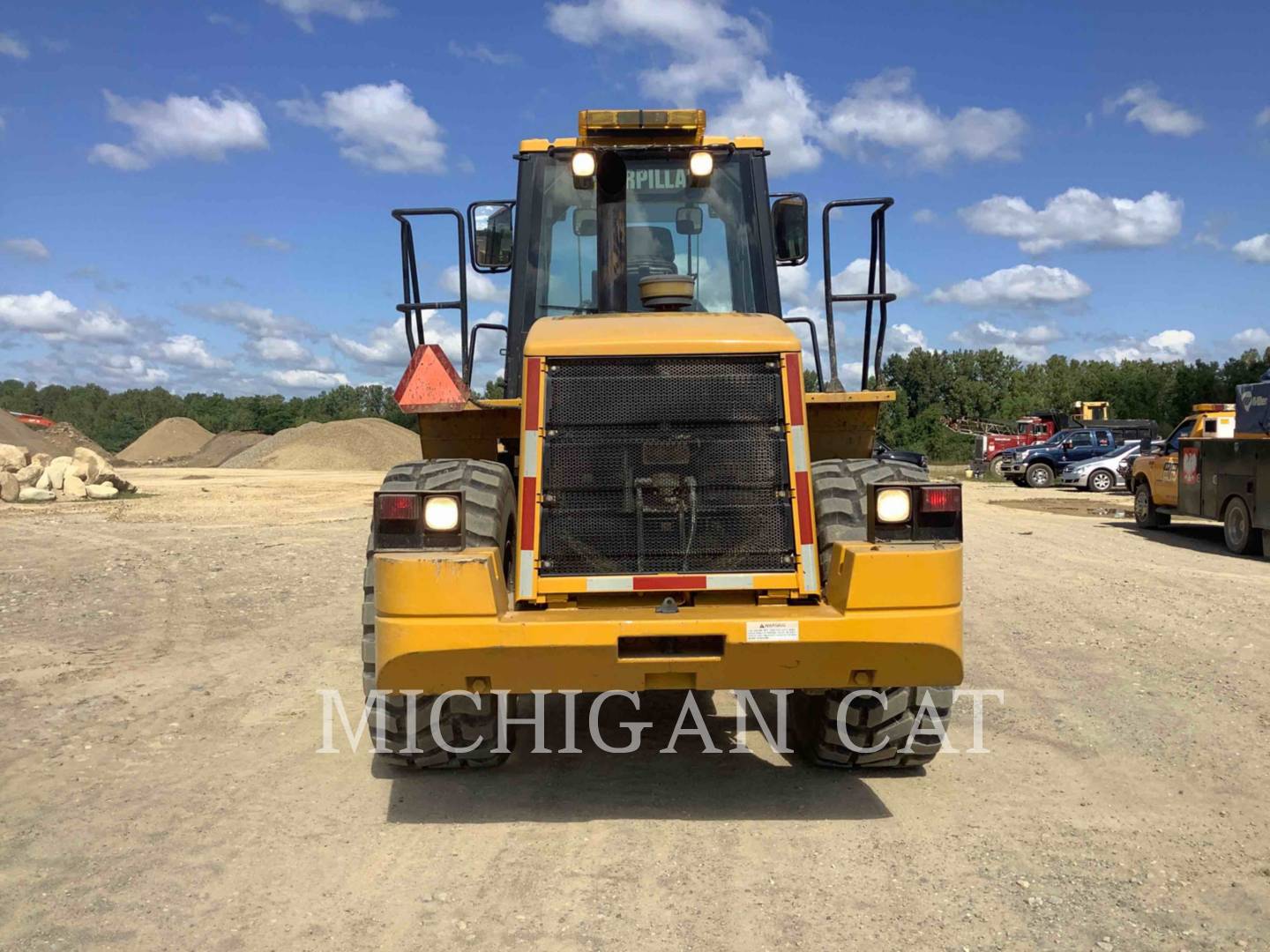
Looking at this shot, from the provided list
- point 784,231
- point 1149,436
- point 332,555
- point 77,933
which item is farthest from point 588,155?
point 1149,436

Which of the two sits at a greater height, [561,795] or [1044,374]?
[1044,374]

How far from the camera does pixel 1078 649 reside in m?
8.36

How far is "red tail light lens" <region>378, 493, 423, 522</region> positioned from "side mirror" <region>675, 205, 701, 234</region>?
2466 mm

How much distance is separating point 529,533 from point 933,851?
1.99 m

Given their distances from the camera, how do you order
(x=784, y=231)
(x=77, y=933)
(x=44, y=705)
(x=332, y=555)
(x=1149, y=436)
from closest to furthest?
1. (x=77, y=933)
2. (x=784, y=231)
3. (x=44, y=705)
4. (x=332, y=555)
5. (x=1149, y=436)

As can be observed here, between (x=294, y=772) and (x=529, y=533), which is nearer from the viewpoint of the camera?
(x=529, y=533)

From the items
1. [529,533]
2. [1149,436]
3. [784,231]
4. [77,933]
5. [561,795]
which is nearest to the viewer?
[77,933]

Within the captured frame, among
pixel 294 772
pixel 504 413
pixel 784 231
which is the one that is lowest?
pixel 294 772

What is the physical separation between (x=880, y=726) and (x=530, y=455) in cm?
197

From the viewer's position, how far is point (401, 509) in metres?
4.46

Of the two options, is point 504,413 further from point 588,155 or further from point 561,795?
A: point 561,795

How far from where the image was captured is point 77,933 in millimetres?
3625

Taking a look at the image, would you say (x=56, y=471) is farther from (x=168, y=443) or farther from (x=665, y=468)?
(x=168, y=443)

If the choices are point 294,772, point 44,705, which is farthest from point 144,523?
point 294,772
